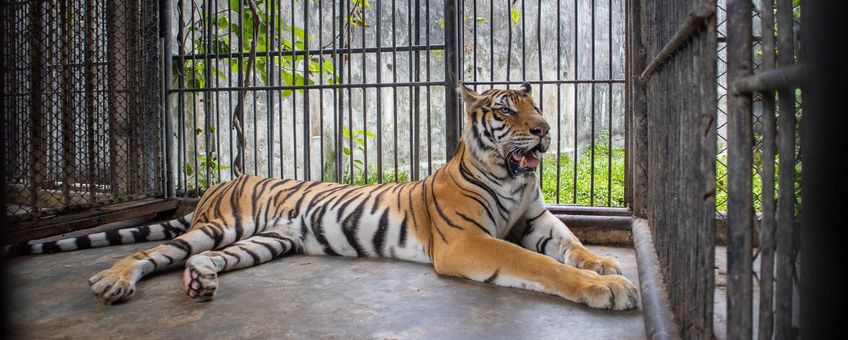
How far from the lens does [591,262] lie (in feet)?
8.64

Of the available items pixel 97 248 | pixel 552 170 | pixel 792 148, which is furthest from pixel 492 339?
pixel 552 170

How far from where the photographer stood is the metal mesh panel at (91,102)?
3.93 m

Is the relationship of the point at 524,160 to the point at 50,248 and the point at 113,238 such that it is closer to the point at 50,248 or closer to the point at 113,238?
the point at 113,238

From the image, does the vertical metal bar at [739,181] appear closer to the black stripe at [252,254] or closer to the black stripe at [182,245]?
the black stripe at [252,254]

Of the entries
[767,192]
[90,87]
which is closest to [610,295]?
[767,192]

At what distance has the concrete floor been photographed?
78.4 inches

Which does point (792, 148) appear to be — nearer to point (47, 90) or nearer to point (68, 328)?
point (68, 328)

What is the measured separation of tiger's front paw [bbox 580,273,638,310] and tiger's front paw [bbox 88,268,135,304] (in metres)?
1.82

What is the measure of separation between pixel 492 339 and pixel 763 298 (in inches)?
42.7

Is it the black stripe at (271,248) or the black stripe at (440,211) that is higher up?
the black stripe at (440,211)

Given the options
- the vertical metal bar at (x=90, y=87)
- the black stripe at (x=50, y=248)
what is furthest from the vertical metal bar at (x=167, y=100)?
the black stripe at (x=50, y=248)

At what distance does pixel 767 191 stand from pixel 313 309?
1.72 meters

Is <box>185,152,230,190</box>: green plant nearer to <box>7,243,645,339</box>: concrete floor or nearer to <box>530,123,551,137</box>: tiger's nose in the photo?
<box>7,243,645,339</box>: concrete floor

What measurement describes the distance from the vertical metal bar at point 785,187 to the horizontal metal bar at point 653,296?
741 millimetres
